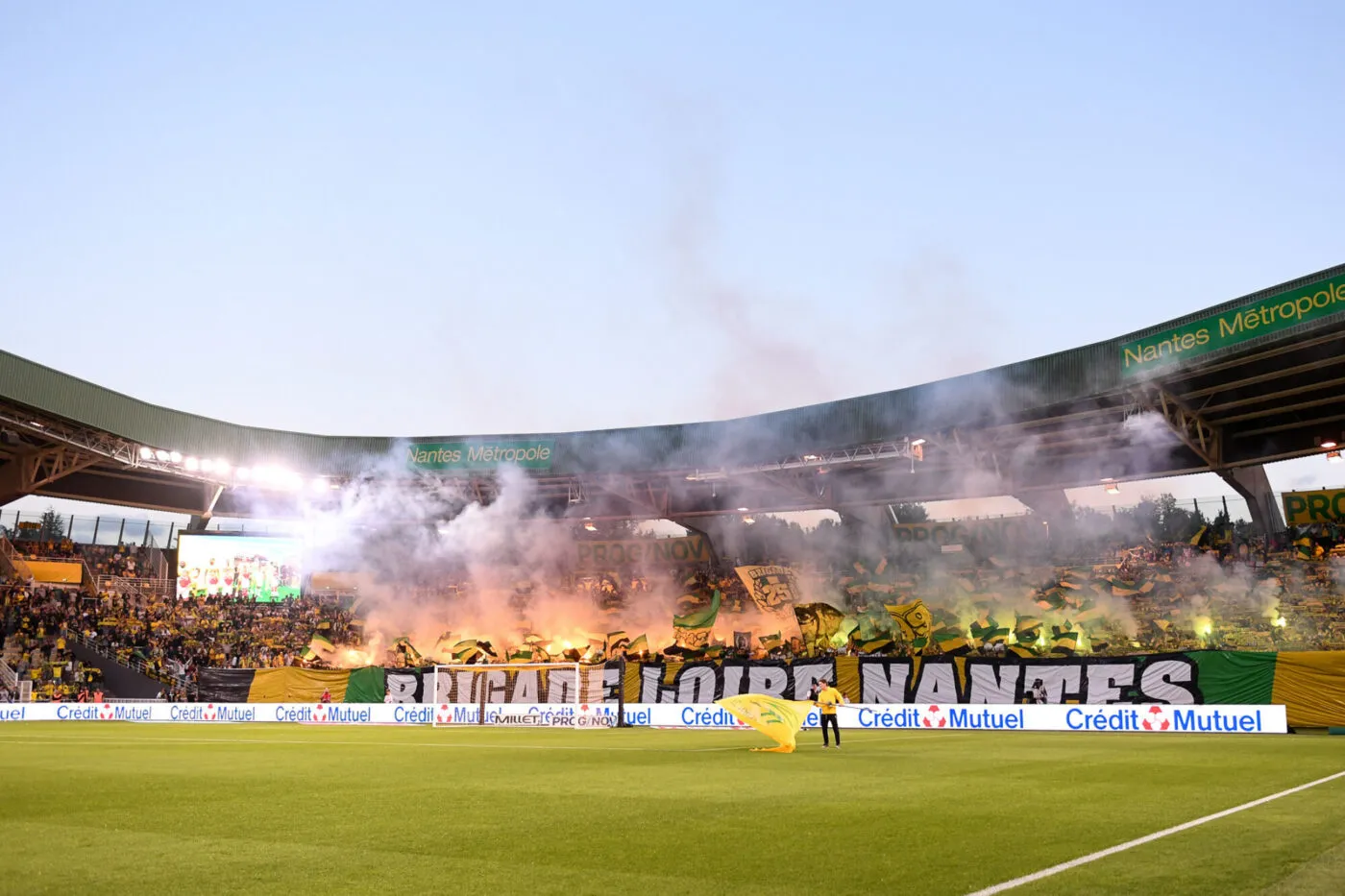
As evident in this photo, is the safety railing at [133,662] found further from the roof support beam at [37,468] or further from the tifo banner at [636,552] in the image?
the tifo banner at [636,552]

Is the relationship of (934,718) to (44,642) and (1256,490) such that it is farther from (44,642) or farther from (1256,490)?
(44,642)

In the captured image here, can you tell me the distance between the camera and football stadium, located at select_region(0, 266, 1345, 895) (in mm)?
8477

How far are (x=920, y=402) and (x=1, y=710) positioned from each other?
1456 inches

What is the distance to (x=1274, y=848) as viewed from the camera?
7742 millimetres

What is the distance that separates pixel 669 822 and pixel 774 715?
9894 millimetres

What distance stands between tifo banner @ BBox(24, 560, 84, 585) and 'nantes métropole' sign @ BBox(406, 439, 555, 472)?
22878 millimetres

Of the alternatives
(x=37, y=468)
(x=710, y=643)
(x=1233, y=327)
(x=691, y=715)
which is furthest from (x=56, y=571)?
(x=1233, y=327)

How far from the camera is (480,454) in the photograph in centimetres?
5100

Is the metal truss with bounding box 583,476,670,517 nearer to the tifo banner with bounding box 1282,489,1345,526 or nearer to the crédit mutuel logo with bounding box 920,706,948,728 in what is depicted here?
the crédit mutuel logo with bounding box 920,706,948,728

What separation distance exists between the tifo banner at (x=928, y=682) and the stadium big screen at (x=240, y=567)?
18478 mm

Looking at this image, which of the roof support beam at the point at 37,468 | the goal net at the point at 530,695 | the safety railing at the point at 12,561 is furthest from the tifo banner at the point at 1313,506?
the safety railing at the point at 12,561

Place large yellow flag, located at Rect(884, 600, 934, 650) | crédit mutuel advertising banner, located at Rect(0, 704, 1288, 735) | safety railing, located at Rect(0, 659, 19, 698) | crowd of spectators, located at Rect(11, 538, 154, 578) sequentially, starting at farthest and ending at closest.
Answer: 1. crowd of spectators, located at Rect(11, 538, 154, 578)
2. safety railing, located at Rect(0, 659, 19, 698)
3. large yellow flag, located at Rect(884, 600, 934, 650)
4. crédit mutuel advertising banner, located at Rect(0, 704, 1288, 735)

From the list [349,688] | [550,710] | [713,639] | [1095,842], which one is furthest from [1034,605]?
[1095,842]

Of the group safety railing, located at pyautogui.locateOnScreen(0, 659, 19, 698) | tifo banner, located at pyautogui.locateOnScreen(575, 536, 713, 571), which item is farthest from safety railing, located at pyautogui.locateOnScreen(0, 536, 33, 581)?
tifo banner, located at pyautogui.locateOnScreen(575, 536, 713, 571)
